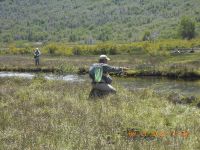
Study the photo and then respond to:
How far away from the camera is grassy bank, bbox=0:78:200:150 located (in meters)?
9.69

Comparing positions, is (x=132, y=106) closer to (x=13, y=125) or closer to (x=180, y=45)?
(x=13, y=125)

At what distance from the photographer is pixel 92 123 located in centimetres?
1187

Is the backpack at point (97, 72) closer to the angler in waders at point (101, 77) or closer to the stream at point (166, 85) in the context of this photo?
the angler in waders at point (101, 77)

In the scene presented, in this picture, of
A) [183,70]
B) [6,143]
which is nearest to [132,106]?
[6,143]

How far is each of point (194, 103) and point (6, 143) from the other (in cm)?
1052

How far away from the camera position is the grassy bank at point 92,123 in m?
9.69

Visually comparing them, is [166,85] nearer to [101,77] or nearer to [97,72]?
[101,77]

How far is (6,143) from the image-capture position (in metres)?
9.80

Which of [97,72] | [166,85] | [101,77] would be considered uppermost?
[97,72]
